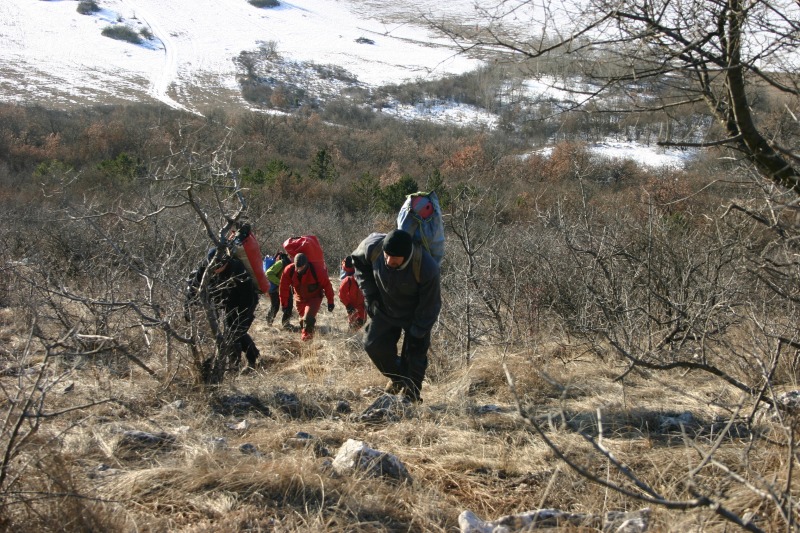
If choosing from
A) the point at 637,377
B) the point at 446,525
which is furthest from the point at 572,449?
the point at 637,377

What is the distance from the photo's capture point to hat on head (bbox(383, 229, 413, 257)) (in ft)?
13.2

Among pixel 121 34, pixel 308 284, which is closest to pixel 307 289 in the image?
pixel 308 284

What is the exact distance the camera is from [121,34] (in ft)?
203

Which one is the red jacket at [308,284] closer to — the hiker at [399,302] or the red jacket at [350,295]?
the red jacket at [350,295]

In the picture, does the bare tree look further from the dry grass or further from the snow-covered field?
the snow-covered field

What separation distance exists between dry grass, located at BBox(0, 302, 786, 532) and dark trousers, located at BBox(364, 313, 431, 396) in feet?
0.62

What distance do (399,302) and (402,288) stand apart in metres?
0.14

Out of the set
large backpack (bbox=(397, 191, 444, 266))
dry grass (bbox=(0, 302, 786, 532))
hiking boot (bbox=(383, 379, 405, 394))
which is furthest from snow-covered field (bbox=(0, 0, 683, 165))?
dry grass (bbox=(0, 302, 786, 532))

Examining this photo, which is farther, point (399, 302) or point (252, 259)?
point (252, 259)

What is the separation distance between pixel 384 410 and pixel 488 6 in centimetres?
232

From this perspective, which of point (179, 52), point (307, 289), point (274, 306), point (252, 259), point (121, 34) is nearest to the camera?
point (252, 259)

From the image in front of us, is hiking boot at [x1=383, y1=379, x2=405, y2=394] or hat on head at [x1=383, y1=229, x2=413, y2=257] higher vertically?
hat on head at [x1=383, y1=229, x2=413, y2=257]

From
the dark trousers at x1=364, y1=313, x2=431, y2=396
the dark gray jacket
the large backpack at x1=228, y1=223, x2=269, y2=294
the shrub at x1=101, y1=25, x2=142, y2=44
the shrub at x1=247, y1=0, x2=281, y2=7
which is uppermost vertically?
the shrub at x1=247, y1=0, x2=281, y2=7

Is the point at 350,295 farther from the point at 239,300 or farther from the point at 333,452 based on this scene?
the point at 333,452
